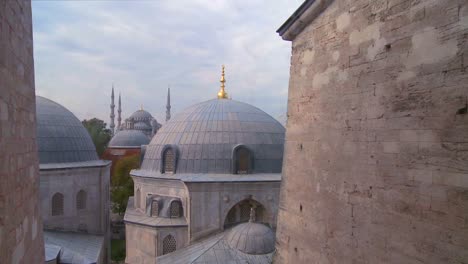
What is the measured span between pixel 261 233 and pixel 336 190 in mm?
7920

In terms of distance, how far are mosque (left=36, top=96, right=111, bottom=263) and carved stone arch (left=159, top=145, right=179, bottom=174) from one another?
12.2 feet

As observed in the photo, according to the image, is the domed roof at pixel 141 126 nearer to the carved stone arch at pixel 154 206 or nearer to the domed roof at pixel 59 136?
the domed roof at pixel 59 136

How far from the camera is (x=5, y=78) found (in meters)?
3.33

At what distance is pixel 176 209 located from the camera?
1483cm

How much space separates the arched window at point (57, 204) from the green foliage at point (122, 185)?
347 inches

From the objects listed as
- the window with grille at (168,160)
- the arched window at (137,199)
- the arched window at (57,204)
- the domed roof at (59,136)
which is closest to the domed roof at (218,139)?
the window with grille at (168,160)

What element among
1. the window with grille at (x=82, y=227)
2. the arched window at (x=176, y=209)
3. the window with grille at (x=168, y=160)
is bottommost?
the window with grille at (x=82, y=227)

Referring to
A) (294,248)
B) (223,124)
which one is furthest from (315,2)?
(223,124)

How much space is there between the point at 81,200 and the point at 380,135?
16043 millimetres

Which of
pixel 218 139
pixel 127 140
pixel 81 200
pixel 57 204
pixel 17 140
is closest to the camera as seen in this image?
pixel 17 140

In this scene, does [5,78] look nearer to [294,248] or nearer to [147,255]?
[294,248]

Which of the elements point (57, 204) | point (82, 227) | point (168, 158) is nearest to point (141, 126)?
point (82, 227)

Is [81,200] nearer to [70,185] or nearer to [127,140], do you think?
[70,185]

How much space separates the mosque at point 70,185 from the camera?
632 inches
